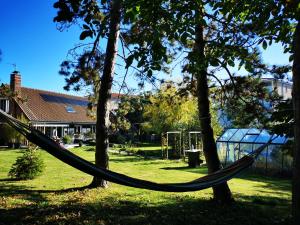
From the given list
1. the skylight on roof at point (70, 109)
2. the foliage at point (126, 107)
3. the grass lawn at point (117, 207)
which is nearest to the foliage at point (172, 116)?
the foliage at point (126, 107)

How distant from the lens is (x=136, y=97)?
1255cm

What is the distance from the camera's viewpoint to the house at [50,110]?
31391 mm

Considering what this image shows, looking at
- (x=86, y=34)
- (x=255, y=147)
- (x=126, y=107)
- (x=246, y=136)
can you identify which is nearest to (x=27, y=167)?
(x=126, y=107)

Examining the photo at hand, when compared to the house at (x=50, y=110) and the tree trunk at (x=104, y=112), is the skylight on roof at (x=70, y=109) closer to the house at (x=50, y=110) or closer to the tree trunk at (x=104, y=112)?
the house at (x=50, y=110)

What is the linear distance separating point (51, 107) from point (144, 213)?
30333 millimetres

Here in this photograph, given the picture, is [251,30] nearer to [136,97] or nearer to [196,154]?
[136,97]

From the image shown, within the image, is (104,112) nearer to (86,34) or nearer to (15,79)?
(86,34)

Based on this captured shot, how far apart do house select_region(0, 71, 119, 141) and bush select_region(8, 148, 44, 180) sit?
1551 cm

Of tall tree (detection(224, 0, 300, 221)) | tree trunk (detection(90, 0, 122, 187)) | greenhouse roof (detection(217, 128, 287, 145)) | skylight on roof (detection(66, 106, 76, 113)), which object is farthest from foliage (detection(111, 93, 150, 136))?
skylight on roof (detection(66, 106, 76, 113))

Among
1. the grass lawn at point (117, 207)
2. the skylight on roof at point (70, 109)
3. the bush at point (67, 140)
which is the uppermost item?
the skylight on roof at point (70, 109)

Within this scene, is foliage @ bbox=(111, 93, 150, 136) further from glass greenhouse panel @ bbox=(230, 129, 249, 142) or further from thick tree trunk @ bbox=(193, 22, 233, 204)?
glass greenhouse panel @ bbox=(230, 129, 249, 142)

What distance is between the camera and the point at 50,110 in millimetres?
34875

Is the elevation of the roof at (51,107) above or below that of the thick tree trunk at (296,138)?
above

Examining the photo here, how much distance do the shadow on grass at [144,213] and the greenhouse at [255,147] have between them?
8.68 meters
